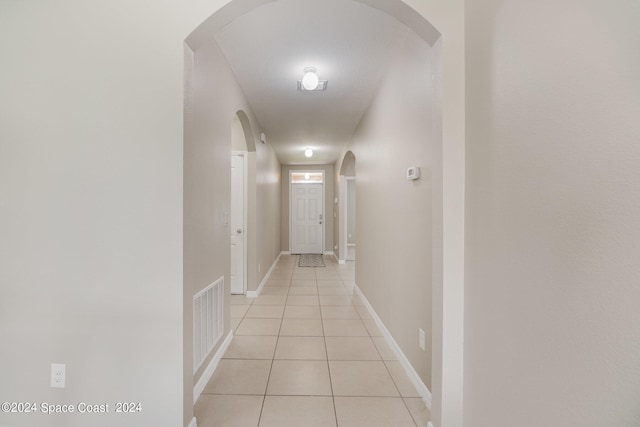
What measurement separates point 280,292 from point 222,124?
8.87 ft

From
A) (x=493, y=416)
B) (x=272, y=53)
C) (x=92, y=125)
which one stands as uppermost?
(x=272, y=53)

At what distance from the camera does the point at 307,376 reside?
203 cm

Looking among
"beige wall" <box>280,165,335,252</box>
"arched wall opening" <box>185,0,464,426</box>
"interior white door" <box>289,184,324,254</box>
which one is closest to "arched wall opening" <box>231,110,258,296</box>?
"arched wall opening" <box>185,0,464,426</box>

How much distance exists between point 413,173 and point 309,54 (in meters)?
1.44

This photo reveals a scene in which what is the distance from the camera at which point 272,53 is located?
239 centimetres

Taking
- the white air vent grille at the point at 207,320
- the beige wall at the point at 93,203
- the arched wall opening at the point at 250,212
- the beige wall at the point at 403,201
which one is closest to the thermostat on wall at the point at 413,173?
the beige wall at the point at 403,201

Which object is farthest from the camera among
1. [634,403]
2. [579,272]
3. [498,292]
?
[498,292]

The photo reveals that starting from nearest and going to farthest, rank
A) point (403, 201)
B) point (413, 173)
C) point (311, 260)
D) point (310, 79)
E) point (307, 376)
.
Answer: point (413, 173), point (307, 376), point (403, 201), point (310, 79), point (311, 260)

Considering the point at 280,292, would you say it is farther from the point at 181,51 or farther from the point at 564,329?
the point at 564,329

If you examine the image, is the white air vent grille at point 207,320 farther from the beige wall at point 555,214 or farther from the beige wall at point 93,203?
the beige wall at point 555,214

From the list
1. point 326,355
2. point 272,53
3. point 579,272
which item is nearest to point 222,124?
point 272,53

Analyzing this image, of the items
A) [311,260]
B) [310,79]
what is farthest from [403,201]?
[311,260]

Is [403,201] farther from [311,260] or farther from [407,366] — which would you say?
[311,260]

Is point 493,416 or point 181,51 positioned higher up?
point 181,51
